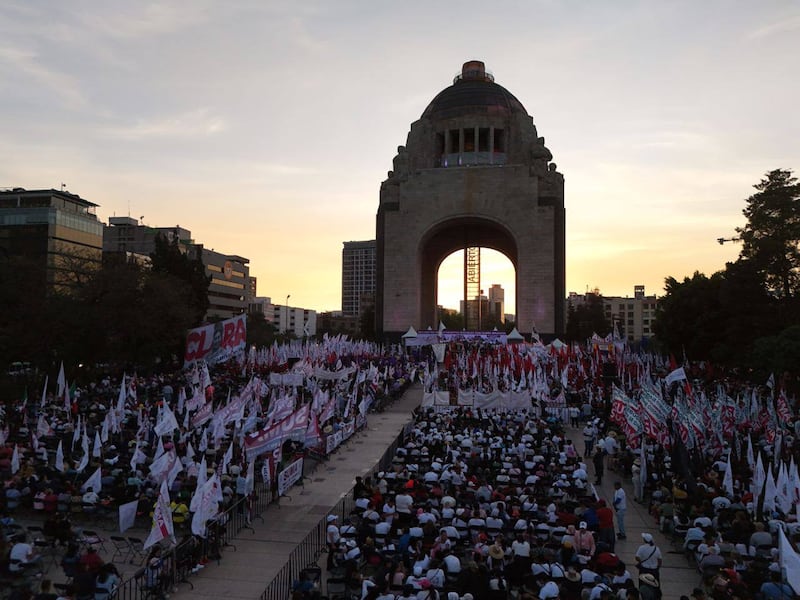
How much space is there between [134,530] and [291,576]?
15.0ft

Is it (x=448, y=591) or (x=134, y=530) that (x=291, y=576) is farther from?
(x=134, y=530)

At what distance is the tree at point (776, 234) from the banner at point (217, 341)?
30.8 meters

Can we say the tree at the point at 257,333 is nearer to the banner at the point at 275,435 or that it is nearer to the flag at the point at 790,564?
the banner at the point at 275,435

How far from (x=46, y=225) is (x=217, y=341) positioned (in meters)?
49.3

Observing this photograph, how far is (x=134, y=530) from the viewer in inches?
543

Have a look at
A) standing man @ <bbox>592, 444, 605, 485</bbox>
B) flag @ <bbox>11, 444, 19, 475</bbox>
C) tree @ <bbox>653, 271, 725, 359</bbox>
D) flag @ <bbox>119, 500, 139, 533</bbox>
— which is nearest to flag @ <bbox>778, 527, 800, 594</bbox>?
standing man @ <bbox>592, 444, 605, 485</bbox>

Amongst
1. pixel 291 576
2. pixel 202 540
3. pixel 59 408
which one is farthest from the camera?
pixel 59 408

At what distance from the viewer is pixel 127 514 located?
13031mm

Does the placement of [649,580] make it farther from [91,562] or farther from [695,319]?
[695,319]

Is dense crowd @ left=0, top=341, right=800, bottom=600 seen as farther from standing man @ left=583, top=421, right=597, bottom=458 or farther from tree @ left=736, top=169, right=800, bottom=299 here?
tree @ left=736, top=169, right=800, bottom=299

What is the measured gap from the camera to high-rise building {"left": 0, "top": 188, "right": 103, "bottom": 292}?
7362 cm

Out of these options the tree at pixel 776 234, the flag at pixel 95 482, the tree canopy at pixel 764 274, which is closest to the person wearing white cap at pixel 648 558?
the flag at pixel 95 482

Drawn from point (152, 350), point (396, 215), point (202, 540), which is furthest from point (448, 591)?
point (396, 215)

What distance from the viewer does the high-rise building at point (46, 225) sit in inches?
2899
